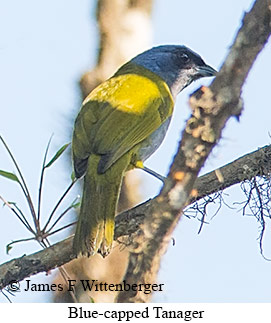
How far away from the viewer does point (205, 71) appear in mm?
5137

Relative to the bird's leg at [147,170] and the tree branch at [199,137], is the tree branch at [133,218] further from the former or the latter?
the tree branch at [199,137]

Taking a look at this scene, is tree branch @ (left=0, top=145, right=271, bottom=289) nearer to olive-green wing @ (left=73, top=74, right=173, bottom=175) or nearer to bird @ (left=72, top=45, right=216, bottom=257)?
bird @ (left=72, top=45, right=216, bottom=257)

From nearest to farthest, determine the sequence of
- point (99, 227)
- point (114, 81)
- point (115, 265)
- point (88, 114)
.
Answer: point (99, 227), point (88, 114), point (114, 81), point (115, 265)

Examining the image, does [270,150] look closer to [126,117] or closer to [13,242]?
[126,117]

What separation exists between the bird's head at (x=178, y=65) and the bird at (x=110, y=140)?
1.01ft

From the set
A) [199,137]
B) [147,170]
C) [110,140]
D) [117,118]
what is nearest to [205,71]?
[147,170]

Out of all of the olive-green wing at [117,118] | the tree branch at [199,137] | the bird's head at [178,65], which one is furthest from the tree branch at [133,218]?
the tree branch at [199,137]

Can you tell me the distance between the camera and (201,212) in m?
3.76

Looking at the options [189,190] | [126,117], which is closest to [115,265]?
[126,117]

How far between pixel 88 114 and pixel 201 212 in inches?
32.6

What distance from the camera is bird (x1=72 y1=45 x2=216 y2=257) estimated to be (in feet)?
11.5

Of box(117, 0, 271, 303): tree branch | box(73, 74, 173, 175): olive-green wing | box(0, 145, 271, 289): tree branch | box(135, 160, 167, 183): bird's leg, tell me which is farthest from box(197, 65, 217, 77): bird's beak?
box(117, 0, 271, 303): tree branch

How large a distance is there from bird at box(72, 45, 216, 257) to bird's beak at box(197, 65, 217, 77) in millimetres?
413

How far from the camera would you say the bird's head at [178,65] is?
5129mm
